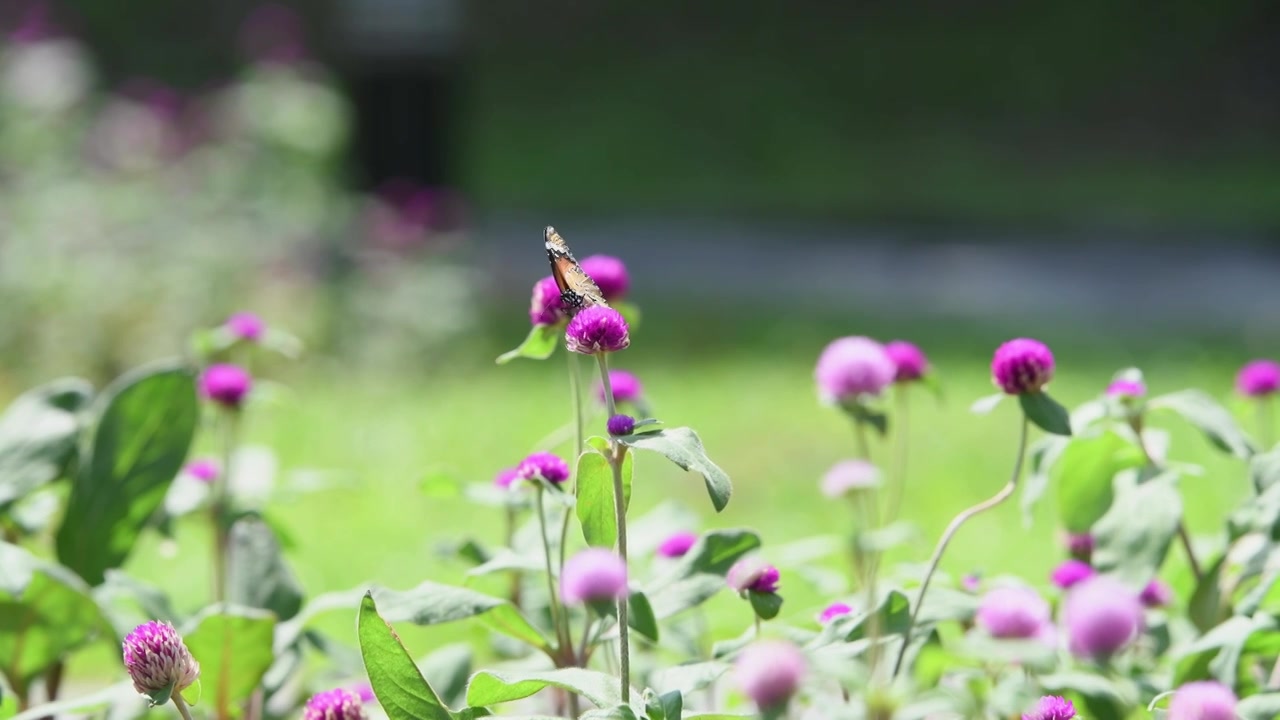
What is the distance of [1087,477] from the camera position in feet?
4.42

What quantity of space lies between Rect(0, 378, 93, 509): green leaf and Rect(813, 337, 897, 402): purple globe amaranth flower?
2.11 ft

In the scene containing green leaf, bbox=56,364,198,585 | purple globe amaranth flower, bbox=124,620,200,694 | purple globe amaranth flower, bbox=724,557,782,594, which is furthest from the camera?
green leaf, bbox=56,364,198,585

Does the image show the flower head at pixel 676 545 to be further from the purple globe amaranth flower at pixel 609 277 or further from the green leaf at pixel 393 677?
the green leaf at pixel 393 677

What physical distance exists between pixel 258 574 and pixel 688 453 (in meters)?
0.57

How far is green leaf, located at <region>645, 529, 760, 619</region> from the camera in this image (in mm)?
1129

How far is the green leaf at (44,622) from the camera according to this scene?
1264 mm

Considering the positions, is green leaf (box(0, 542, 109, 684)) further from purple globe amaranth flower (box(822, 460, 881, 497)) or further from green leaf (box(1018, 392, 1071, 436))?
green leaf (box(1018, 392, 1071, 436))

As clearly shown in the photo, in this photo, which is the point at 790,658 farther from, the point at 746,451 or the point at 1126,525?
the point at 746,451

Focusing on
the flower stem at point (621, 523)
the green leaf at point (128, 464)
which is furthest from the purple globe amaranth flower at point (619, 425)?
the green leaf at point (128, 464)

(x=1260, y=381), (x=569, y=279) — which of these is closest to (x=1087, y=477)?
(x=1260, y=381)

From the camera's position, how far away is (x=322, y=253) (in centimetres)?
532

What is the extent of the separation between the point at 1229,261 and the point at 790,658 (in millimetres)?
7097

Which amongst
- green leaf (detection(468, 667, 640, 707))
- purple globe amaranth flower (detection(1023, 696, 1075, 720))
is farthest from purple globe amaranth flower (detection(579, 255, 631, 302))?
purple globe amaranth flower (detection(1023, 696, 1075, 720))

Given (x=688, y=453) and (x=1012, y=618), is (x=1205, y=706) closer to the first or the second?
(x=1012, y=618)
